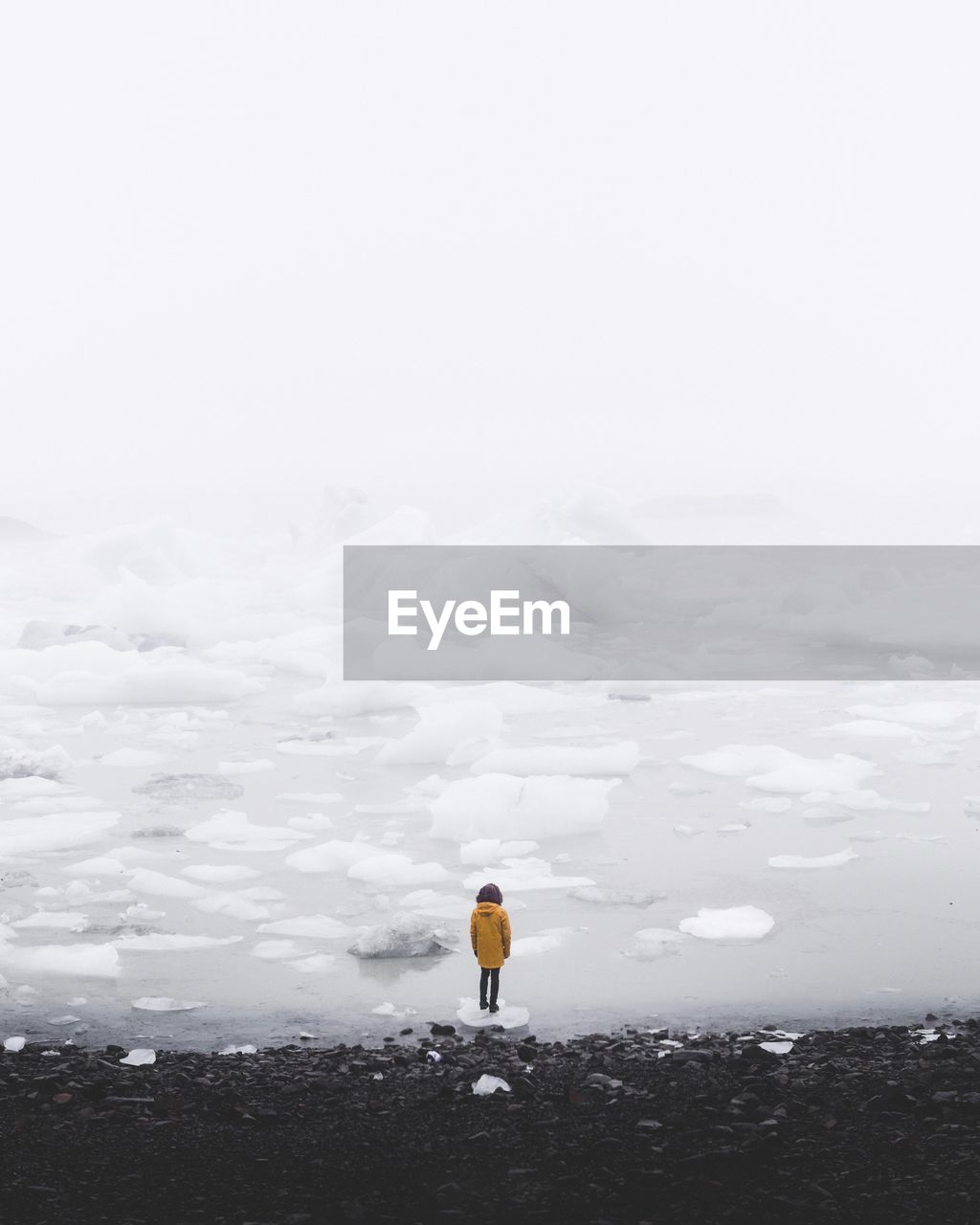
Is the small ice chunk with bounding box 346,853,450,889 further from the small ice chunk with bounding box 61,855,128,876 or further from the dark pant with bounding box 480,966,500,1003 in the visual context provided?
the dark pant with bounding box 480,966,500,1003

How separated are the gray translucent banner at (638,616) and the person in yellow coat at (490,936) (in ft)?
34.9

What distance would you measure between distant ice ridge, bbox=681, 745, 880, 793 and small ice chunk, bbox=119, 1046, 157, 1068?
696cm

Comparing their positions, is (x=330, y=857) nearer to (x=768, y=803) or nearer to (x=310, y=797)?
(x=310, y=797)

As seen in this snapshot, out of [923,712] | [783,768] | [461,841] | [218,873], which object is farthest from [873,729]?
[218,873]

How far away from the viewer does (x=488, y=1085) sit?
5.31m

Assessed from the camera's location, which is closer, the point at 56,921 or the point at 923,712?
the point at 56,921

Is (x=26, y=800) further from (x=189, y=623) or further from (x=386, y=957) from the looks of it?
(x=189, y=623)

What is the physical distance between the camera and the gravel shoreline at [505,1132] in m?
4.31

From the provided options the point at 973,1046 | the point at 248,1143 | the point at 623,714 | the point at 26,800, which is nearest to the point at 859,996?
the point at 973,1046

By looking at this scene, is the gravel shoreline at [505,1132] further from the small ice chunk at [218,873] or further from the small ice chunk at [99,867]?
the small ice chunk at [99,867]

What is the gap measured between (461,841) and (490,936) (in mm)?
3459

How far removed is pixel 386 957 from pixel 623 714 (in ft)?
28.3

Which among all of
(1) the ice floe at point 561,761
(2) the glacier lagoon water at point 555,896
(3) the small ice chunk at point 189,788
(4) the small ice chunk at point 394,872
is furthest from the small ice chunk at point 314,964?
(1) the ice floe at point 561,761

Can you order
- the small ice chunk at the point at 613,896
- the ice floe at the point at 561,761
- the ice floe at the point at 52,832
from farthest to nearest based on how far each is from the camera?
the ice floe at the point at 561,761, the ice floe at the point at 52,832, the small ice chunk at the point at 613,896
